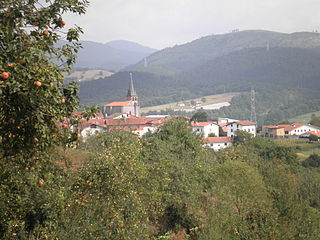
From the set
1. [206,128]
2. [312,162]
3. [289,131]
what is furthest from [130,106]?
[312,162]

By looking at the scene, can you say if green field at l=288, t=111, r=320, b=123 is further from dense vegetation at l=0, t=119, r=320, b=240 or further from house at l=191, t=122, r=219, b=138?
dense vegetation at l=0, t=119, r=320, b=240

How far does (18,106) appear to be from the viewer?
5.98 metres

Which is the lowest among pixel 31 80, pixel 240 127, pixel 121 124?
pixel 240 127

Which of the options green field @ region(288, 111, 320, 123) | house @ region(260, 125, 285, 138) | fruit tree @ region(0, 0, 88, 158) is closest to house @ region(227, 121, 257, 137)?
house @ region(260, 125, 285, 138)

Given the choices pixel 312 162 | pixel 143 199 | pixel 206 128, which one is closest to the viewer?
pixel 143 199

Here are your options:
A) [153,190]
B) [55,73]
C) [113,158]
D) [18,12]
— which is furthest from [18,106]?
[153,190]

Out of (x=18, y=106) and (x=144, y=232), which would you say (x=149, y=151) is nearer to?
(x=144, y=232)

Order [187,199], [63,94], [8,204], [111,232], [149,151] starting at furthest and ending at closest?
[149,151], [187,199], [111,232], [8,204], [63,94]

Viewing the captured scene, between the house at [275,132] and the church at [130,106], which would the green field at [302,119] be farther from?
the church at [130,106]

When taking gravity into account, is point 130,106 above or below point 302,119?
above

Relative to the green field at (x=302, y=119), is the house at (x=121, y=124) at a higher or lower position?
higher

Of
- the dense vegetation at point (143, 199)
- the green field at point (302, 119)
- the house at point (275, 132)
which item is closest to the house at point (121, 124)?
the house at point (275, 132)

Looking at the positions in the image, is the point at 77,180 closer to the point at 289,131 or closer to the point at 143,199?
the point at 143,199

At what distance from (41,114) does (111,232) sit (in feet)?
20.2
